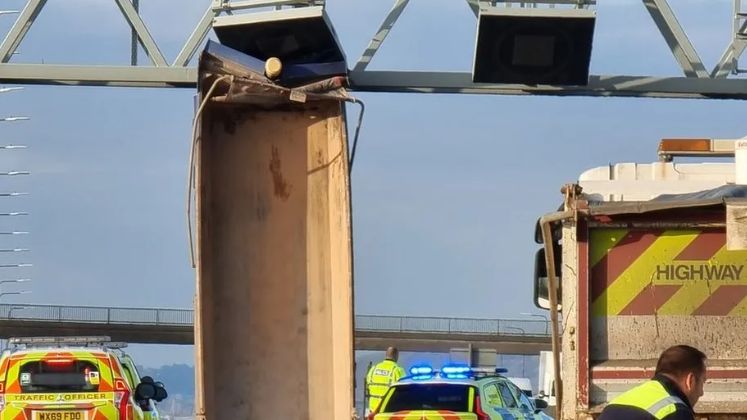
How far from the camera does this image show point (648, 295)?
9.77 metres

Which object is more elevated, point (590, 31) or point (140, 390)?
point (590, 31)

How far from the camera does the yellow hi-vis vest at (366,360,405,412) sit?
2152 centimetres

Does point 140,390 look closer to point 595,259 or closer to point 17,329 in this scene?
point 595,259

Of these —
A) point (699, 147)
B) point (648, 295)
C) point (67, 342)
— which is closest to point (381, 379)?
point (67, 342)

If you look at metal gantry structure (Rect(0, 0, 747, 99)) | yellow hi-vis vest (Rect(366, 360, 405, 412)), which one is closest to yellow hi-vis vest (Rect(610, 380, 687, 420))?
metal gantry structure (Rect(0, 0, 747, 99))

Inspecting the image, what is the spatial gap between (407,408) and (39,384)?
403 cm

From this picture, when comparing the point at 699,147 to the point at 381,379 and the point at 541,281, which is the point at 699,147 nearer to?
the point at 541,281

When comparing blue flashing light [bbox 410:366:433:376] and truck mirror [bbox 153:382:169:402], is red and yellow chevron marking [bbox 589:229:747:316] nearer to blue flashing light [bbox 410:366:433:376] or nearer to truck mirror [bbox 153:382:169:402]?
→ truck mirror [bbox 153:382:169:402]

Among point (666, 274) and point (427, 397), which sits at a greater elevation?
point (666, 274)

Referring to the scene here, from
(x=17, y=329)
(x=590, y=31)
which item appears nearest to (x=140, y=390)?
(x=590, y=31)

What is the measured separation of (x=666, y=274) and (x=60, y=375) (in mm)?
10132

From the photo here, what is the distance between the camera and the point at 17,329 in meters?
75.2

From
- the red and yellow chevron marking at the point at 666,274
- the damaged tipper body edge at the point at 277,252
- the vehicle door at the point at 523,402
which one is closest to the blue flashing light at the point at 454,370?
the vehicle door at the point at 523,402

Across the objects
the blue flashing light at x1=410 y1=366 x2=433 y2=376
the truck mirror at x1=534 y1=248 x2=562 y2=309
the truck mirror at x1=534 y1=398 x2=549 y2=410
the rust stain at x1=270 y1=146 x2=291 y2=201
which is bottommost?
the truck mirror at x1=534 y1=398 x2=549 y2=410
